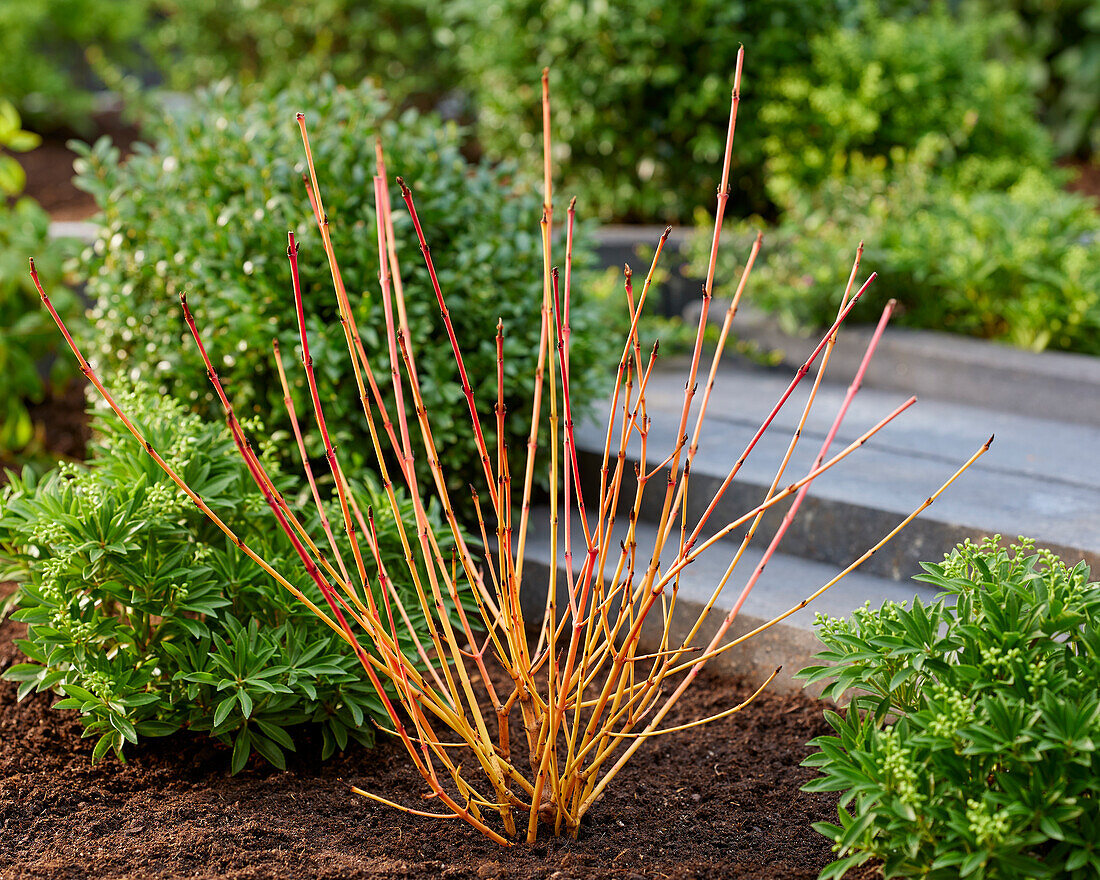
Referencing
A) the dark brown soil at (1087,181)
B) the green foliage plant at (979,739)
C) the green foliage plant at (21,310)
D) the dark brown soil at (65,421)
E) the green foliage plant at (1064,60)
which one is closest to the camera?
the green foliage plant at (979,739)

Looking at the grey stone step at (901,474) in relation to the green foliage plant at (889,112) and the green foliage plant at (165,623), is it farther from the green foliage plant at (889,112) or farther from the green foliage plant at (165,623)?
the green foliage plant at (889,112)

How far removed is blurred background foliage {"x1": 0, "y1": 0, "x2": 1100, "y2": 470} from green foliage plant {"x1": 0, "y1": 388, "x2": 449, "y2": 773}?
868 mm

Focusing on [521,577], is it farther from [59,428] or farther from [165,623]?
[59,428]

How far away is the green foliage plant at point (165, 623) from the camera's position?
2330mm

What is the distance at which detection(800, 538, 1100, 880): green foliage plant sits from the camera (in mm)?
1679

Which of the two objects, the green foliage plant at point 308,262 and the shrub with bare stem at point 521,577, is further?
the green foliage plant at point 308,262

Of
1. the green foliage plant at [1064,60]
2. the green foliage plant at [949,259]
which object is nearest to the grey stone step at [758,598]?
the green foliage plant at [949,259]

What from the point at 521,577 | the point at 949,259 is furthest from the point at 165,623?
the point at 949,259

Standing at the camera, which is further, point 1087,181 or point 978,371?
point 1087,181

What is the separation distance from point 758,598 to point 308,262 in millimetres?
1773

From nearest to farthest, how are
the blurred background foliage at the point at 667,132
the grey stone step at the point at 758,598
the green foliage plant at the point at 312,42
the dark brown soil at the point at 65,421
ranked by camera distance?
the grey stone step at the point at 758,598 → the blurred background foliage at the point at 667,132 → the dark brown soil at the point at 65,421 → the green foliage plant at the point at 312,42

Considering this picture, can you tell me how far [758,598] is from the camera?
9.89ft

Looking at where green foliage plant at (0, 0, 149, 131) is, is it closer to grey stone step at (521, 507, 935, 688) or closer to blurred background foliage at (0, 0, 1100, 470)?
blurred background foliage at (0, 0, 1100, 470)

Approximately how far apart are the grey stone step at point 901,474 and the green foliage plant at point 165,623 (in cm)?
157
